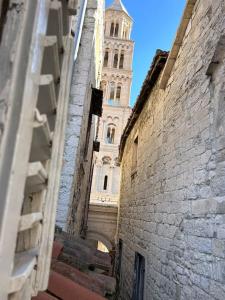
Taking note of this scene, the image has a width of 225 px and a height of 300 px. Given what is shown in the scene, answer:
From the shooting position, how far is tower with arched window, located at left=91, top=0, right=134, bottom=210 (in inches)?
1320

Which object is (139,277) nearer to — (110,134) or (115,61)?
(110,134)

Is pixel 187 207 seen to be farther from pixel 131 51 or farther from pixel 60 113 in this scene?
pixel 131 51

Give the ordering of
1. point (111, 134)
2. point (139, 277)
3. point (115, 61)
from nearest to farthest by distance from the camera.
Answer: point (139, 277), point (111, 134), point (115, 61)

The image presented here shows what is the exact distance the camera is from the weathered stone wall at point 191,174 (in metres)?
3.32

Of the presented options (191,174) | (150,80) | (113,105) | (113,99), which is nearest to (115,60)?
(113,99)

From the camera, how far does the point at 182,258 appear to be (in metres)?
4.08

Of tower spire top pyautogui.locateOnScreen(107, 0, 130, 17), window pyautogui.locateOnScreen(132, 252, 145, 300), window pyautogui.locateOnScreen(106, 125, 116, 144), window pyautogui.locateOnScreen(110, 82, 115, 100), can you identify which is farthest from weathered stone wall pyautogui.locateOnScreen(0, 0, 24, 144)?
tower spire top pyautogui.locateOnScreen(107, 0, 130, 17)

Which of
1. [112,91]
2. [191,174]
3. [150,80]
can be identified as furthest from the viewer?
[112,91]

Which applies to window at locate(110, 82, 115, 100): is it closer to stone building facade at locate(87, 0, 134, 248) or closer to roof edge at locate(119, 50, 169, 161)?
stone building facade at locate(87, 0, 134, 248)

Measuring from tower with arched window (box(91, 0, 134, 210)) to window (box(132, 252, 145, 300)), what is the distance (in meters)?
23.9

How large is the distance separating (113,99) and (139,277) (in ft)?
98.8

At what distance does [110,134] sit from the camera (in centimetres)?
3512

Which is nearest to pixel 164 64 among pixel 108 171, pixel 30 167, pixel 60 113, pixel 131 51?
pixel 60 113

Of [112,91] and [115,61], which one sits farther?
[115,61]
